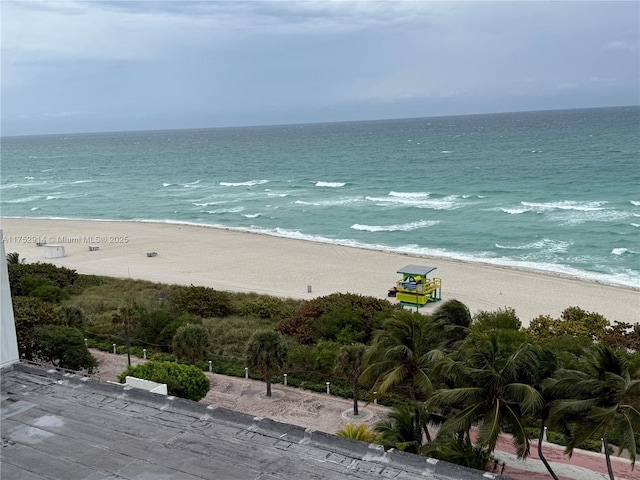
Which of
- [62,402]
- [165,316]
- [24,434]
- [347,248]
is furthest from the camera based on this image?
[347,248]

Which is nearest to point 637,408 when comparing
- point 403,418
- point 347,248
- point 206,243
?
point 403,418

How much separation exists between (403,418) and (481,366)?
185 cm

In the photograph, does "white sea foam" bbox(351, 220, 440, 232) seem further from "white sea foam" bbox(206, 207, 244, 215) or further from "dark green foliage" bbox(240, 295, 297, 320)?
"dark green foliage" bbox(240, 295, 297, 320)

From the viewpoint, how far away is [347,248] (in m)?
43.9

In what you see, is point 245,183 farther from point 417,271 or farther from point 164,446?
point 164,446

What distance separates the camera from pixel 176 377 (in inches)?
618

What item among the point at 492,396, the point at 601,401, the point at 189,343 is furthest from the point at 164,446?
the point at 189,343

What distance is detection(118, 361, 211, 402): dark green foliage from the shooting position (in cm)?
1540

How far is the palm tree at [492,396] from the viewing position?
419 inches

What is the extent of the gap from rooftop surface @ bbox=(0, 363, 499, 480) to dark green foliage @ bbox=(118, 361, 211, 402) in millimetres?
4523

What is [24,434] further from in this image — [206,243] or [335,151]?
[335,151]

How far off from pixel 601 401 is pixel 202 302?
1902 centimetres

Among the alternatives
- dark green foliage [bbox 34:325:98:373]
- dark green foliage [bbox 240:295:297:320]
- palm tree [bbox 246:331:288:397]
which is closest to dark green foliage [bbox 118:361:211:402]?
palm tree [bbox 246:331:288:397]

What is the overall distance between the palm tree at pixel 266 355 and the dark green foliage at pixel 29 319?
21.5 ft
